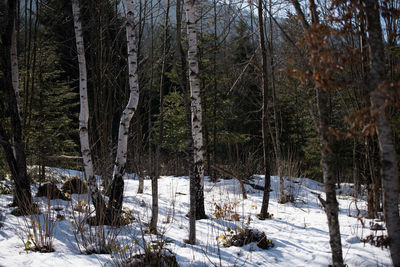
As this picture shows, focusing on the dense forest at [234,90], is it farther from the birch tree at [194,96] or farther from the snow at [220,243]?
the snow at [220,243]

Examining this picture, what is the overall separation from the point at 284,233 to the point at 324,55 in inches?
128

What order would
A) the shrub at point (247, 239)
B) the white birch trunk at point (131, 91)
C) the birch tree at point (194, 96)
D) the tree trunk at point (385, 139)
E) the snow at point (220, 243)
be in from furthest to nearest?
the white birch trunk at point (131, 91)
the birch tree at point (194, 96)
the shrub at point (247, 239)
the snow at point (220, 243)
the tree trunk at point (385, 139)

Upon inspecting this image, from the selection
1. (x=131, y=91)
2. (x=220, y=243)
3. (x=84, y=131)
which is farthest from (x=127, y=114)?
(x=220, y=243)

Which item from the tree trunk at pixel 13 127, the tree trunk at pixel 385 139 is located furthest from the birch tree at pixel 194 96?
the tree trunk at pixel 13 127

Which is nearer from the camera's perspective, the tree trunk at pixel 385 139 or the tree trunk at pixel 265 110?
the tree trunk at pixel 385 139

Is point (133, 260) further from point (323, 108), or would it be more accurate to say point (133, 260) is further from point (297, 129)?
point (297, 129)

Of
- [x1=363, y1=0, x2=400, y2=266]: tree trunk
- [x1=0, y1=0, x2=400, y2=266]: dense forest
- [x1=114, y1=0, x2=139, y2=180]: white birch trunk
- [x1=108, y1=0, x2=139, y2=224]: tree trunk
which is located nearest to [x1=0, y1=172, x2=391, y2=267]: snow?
[x1=0, y1=0, x2=400, y2=266]: dense forest

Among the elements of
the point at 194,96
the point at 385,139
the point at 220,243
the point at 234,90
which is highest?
the point at 234,90

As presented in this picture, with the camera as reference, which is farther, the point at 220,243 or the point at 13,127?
the point at 13,127

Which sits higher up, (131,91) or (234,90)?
(234,90)

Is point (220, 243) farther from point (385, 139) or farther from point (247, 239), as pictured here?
point (385, 139)

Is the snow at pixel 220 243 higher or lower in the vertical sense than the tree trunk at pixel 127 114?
lower

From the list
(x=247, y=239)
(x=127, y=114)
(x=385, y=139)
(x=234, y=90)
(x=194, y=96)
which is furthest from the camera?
(x=234, y=90)

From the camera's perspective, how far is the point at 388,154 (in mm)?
2176
